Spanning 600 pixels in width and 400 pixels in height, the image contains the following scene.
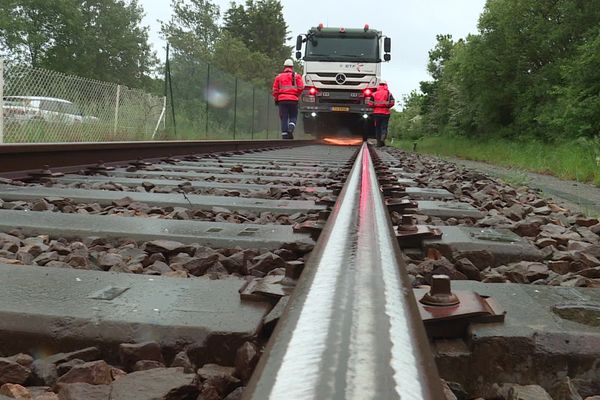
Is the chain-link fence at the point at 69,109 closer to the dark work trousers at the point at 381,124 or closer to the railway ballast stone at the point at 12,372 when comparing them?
the dark work trousers at the point at 381,124

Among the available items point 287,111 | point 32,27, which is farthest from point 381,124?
point 32,27

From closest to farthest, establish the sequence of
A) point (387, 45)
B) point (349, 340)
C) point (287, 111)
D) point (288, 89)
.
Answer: point (349, 340)
point (288, 89)
point (287, 111)
point (387, 45)

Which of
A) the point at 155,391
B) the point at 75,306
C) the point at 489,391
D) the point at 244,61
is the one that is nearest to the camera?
the point at 155,391

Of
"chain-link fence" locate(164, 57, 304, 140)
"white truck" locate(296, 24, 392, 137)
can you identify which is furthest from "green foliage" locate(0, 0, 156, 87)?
"white truck" locate(296, 24, 392, 137)

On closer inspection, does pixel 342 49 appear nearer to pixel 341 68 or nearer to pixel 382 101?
pixel 341 68

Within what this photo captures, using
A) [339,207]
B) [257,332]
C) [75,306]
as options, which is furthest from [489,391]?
[339,207]

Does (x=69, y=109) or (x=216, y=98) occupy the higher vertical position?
(x=216, y=98)

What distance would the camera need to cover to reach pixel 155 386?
99 cm

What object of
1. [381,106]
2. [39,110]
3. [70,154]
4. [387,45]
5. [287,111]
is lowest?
[70,154]

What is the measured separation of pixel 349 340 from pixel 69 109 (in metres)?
11.1

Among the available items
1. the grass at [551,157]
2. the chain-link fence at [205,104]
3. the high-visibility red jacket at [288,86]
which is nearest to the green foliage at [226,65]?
the chain-link fence at [205,104]

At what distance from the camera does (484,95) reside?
66.5ft

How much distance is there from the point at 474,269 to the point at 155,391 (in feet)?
4.03

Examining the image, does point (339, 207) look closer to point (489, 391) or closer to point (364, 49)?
point (489, 391)
